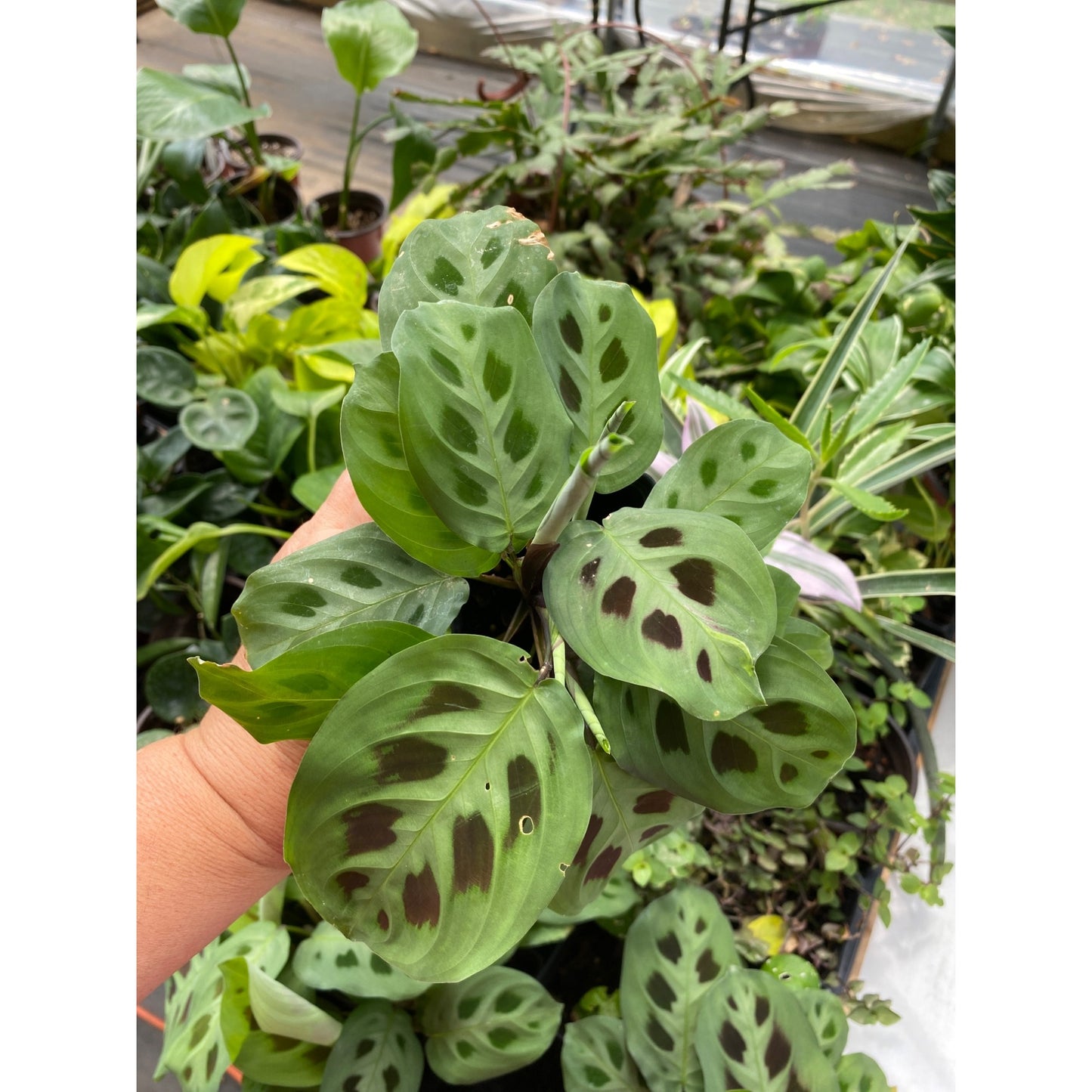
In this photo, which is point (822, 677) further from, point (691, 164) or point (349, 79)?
point (349, 79)

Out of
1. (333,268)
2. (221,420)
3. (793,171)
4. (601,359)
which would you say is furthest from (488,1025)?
(793,171)

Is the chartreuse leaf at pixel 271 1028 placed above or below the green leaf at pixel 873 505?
below

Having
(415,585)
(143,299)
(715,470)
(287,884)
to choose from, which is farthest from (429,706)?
(143,299)

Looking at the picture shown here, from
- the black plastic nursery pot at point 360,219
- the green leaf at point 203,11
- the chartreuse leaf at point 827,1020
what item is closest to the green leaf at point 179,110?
the green leaf at point 203,11

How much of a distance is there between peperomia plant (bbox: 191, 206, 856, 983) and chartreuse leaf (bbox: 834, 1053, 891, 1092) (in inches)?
13.7

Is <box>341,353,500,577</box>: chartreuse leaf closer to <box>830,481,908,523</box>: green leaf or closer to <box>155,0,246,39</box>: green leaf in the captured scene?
<box>830,481,908,523</box>: green leaf

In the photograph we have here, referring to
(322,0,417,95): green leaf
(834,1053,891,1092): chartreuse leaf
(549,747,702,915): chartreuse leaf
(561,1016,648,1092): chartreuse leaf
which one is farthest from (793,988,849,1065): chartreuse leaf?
(322,0,417,95): green leaf

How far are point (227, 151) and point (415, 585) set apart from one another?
5.13 ft

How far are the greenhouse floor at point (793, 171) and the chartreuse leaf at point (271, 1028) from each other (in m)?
0.14

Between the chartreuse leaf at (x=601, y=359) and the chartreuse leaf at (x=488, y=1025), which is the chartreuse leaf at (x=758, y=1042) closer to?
the chartreuse leaf at (x=488, y=1025)

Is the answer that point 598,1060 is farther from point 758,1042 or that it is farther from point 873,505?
point 873,505

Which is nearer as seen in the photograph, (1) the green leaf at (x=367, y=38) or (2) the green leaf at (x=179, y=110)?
(2) the green leaf at (x=179, y=110)

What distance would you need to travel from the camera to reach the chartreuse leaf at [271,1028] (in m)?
0.57

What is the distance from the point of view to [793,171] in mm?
1800
